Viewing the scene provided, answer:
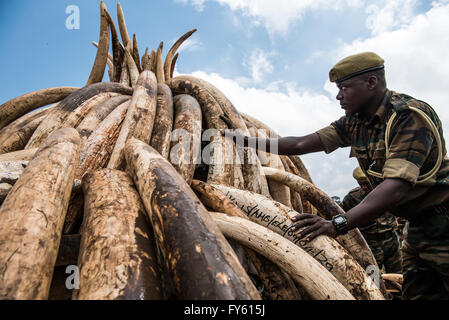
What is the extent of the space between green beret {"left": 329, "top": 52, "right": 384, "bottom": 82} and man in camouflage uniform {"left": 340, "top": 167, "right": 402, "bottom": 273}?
3.14 meters

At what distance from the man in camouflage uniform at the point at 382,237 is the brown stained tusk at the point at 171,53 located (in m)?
3.80

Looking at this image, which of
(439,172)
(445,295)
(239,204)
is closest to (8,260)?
(239,204)

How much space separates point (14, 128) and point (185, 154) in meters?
1.98

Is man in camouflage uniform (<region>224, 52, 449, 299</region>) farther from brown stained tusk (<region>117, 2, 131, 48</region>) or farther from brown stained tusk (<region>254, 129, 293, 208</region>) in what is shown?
brown stained tusk (<region>117, 2, 131, 48</region>)

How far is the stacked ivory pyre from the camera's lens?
83cm

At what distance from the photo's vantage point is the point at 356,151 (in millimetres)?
1969

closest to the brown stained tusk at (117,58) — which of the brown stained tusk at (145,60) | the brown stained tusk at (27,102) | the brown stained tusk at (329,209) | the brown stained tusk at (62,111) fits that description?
the brown stained tusk at (145,60)

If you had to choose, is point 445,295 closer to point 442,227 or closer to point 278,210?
point 442,227

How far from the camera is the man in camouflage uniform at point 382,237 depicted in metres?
4.44

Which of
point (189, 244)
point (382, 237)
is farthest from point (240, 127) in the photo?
point (382, 237)

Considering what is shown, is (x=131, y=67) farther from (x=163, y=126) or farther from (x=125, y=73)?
(x=163, y=126)

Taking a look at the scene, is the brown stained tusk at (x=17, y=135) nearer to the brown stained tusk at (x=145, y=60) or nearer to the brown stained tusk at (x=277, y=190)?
the brown stained tusk at (x=145, y=60)

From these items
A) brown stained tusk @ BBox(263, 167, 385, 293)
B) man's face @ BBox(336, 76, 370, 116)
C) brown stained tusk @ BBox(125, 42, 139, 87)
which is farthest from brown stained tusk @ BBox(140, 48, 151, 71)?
man's face @ BBox(336, 76, 370, 116)

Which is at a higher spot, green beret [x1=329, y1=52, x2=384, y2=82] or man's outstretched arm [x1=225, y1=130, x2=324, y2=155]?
green beret [x1=329, y1=52, x2=384, y2=82]
